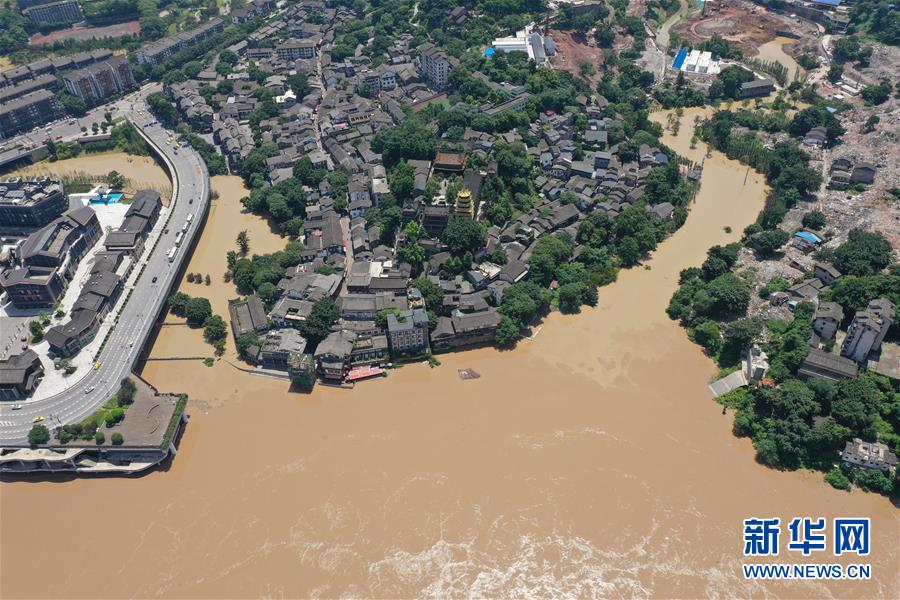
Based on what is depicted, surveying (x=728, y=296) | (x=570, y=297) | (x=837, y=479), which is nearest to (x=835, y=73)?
(x=728, y=296)

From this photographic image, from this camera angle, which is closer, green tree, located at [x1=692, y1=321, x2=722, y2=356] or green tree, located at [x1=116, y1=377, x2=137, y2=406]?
green tree, located at [x1=116, y1=377, x2=137, y2=406]

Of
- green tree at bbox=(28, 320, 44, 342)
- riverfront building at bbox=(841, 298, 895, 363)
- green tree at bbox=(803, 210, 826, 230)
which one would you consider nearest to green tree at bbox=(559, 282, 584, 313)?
riverfront building at bbox=(841, 298, 895, 363)

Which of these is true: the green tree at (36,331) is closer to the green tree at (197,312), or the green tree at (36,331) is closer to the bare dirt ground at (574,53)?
the green tree at (197,312)

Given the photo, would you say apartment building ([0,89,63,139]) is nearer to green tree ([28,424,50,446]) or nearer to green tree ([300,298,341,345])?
green tree ([28,424,50,446])

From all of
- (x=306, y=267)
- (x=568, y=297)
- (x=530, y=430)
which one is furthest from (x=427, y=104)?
(x=530, y=430)

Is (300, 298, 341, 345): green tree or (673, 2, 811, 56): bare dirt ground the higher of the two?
(673, 2, 811, 56): bare dirt ground

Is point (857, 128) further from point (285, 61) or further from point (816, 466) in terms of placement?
point (285, 61)
